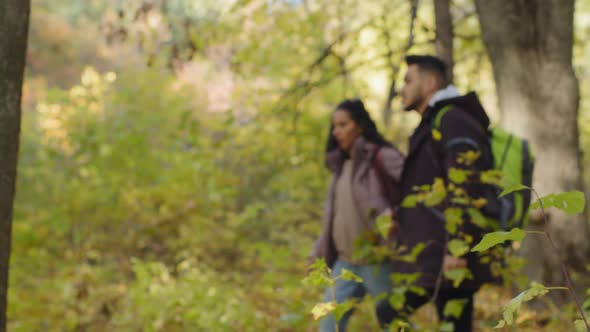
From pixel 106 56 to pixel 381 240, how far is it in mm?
29422

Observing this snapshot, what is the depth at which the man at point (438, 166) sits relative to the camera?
2809 millimetres

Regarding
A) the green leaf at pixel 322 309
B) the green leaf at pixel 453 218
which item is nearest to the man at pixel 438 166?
the green leaf at pixel 453 218

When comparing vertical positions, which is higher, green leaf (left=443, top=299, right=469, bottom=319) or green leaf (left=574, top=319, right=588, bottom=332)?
green leaf (left=574, top=319, right=588, bottom=332)

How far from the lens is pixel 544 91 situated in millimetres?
4402

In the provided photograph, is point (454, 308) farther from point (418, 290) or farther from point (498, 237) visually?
point (498, 237)

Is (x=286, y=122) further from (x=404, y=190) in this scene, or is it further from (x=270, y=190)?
(x=404, y=190)

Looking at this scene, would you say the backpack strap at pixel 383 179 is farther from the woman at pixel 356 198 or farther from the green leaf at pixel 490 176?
the green leaf at pixel 490 176

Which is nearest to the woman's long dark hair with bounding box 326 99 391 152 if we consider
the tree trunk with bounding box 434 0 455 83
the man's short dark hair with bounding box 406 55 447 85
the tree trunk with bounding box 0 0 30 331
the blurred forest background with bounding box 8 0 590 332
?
the man's short dark hair with bounding box 406 55 447 85

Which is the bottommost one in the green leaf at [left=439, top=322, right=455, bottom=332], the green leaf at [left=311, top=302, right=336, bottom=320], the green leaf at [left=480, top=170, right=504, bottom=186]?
the green leaf at [left=439, top=322, right=455, bottom=332]

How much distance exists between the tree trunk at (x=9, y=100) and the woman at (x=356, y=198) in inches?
63.3

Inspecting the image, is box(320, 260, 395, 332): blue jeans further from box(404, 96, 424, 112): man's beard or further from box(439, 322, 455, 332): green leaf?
box(404, 96, 424, 112): man's beard

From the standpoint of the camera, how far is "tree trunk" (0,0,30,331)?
203 centimetres

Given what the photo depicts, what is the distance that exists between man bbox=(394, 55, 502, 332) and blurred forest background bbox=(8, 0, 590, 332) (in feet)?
2.81

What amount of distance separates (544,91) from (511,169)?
5.96ft
